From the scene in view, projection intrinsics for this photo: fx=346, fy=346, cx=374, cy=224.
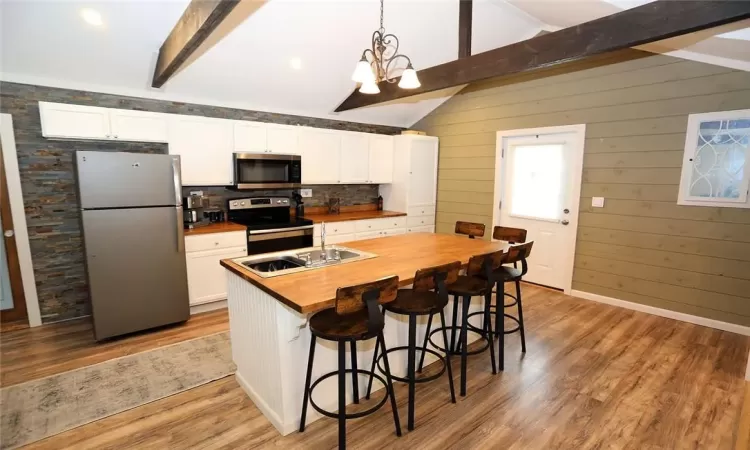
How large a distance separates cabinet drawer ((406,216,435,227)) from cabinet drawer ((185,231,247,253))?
262 centimetres

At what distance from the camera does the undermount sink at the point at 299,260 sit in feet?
7.53

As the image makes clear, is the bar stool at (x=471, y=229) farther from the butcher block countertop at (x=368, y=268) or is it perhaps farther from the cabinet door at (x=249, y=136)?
the cabinet door at (x=249, y=136)

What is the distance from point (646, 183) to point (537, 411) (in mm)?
2879

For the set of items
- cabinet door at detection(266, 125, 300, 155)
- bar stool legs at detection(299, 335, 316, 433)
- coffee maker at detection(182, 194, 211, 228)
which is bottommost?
bar stool legs at detection(299, 335, 316, 433)

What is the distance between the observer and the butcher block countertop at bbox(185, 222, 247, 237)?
359cm

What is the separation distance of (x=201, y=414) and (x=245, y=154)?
272 cm

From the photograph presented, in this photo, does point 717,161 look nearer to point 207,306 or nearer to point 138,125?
point 207,306

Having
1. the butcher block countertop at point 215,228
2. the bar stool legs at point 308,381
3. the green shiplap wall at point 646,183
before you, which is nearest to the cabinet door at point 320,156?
the butcher block countertop at point 215,228

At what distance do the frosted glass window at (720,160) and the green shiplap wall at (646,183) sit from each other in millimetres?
136

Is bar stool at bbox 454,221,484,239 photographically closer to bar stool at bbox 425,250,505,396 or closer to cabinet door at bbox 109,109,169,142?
bar stool at bbox 425,250,505,396

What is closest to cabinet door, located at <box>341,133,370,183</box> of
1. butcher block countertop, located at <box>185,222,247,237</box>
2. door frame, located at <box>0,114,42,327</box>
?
butcher block countertop, located at <box>185,222,247,237</box>

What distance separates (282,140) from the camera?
14.3 feet

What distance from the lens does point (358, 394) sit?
7.66ft

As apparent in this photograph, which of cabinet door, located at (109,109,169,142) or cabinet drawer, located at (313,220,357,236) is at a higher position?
cabinet door, located at (109,109,169,142)
